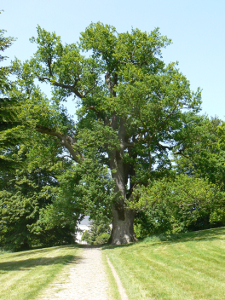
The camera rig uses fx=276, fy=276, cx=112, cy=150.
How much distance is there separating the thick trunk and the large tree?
0.08 m

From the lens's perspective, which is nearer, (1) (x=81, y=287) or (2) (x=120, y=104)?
(1) (x=81, y=287)

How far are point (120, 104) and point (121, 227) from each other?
9.57m

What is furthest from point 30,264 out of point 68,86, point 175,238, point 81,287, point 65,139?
point 68,86

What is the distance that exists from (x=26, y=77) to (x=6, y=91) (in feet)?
33.9

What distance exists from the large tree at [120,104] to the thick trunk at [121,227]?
0.25 feet

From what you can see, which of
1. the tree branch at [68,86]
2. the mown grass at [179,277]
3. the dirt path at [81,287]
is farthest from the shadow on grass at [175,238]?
the tree branch at [68,86]

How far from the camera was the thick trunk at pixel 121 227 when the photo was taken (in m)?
21.4

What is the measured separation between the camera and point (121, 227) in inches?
853

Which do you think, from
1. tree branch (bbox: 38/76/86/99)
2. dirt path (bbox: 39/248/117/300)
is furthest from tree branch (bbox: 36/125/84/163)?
dirt path (bbox: 39/248/117/300)

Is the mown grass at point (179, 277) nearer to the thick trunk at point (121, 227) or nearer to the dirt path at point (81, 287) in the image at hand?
the dirt path at point (81, 287)

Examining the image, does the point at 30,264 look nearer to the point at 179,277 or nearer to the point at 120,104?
the point at 179,277

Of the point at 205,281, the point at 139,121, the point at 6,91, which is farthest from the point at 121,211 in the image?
the point at 205,281

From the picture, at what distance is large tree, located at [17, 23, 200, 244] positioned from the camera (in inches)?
755

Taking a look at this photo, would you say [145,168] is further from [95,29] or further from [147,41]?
[95,29]
